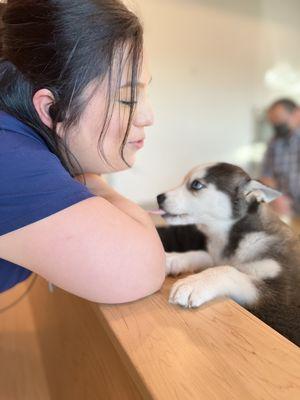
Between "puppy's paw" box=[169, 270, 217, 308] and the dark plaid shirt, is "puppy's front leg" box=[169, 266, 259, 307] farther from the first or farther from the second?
the dark plaid shirt

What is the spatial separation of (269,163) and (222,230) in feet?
A: 7.64

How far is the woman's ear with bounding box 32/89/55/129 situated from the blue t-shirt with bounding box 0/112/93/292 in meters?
0.10

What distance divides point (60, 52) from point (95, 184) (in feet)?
1.04

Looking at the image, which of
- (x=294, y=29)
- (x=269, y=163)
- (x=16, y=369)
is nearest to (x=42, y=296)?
(x=16, y=369)

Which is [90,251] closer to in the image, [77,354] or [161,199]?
[77,354]

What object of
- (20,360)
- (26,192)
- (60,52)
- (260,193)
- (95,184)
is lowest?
(20,360)

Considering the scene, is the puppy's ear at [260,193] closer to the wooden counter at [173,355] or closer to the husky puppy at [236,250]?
the husky puppy at [236,250]

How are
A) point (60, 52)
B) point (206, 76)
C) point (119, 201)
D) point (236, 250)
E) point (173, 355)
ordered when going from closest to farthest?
point (173, 355) → point (60, 52) → point (119, 201) → point (236, 250) → point (206, 76)

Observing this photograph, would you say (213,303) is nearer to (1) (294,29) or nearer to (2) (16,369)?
(2) (16,369)

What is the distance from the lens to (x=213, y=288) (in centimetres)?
70

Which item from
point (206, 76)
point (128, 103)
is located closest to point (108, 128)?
point (128, 103)

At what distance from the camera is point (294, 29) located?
430 centimetres

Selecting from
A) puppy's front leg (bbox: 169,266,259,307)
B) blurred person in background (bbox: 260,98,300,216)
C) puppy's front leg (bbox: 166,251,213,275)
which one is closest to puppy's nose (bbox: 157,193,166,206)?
puppy's front leg (bbox: 166,251,213,275)

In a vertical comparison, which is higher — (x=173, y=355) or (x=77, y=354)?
(x=173, y=355)
